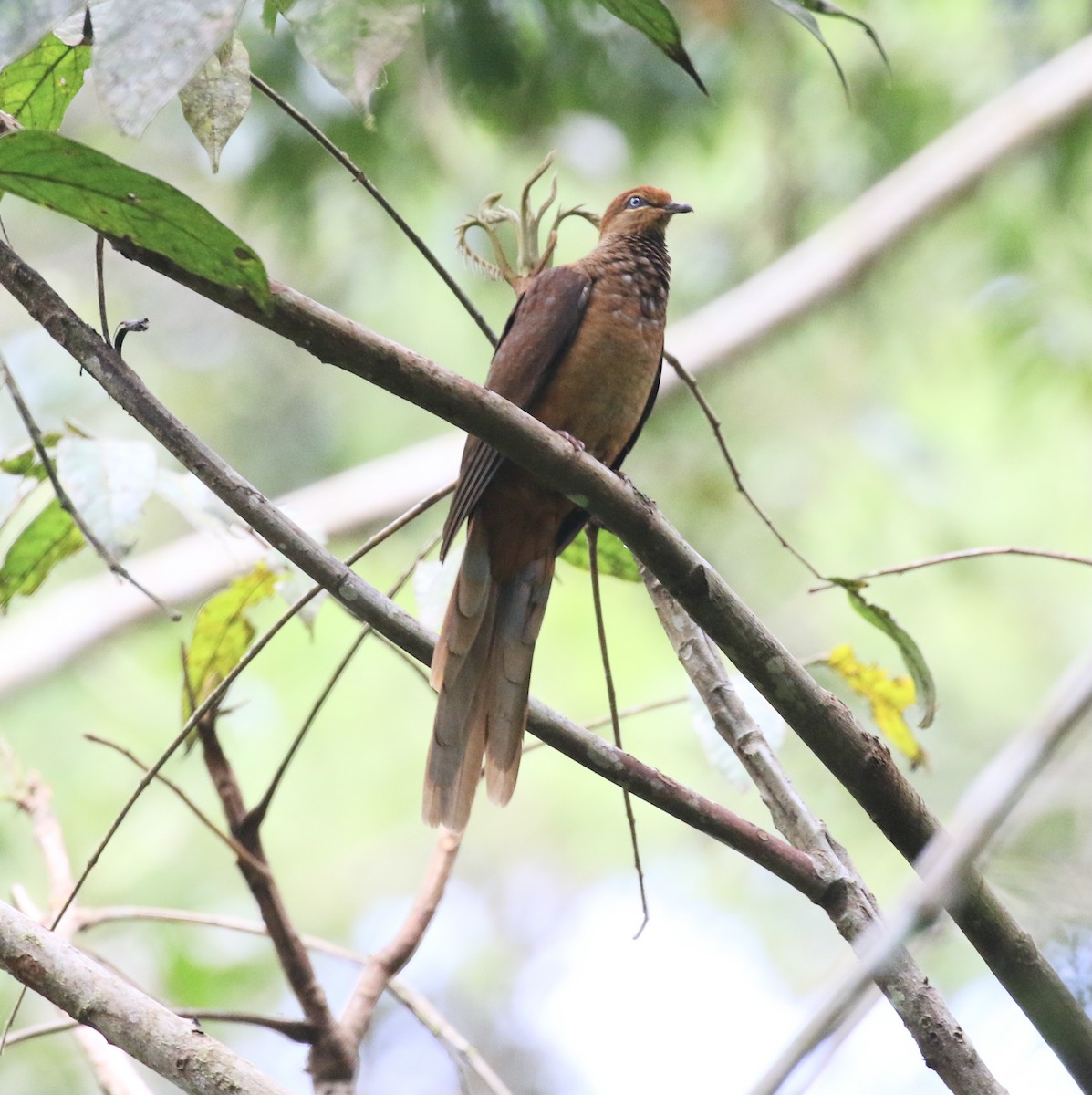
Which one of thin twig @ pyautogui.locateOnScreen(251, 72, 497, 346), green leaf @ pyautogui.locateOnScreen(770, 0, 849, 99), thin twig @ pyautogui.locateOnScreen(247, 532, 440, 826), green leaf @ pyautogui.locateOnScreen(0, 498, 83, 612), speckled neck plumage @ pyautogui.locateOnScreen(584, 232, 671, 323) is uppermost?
speckled neck plumage @ pyautogui.locateOnScreen(584, 232, 671, 323)

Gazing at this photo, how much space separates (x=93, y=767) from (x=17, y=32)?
6.18m

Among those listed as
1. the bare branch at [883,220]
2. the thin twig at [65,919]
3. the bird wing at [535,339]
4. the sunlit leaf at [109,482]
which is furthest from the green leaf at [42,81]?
the bare branch at [883,220]

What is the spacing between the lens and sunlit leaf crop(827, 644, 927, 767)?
241cm

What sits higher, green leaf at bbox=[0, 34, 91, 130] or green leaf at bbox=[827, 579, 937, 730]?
green leaf at bbox=[827, 579, 937, 730]

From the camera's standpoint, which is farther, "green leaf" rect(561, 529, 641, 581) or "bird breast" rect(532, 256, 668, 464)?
"bird breast" rect(532, 256, 668, 464)

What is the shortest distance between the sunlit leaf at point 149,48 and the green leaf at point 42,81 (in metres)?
0.55

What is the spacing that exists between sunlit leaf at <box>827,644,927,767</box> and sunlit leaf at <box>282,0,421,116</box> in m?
1.49

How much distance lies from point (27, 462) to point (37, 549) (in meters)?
0.18

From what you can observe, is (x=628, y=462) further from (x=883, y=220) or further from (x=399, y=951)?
(x=399, y=951)

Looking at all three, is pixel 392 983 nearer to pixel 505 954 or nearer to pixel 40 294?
pixel 40 294

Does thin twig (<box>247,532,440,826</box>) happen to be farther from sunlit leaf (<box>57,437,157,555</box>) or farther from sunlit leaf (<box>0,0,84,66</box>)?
sunlit leaf (<box>0,0,84,66</box>)

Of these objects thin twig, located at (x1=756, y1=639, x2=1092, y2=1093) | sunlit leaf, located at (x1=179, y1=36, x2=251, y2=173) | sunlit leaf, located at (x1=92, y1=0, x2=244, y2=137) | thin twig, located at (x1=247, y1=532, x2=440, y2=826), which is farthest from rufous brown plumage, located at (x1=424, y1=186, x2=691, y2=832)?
thin twig, located at (x1=756, y1=639, x2=1092, y2=1093)

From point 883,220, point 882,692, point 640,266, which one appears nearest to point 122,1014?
point 882,692

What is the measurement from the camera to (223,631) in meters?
2.41
